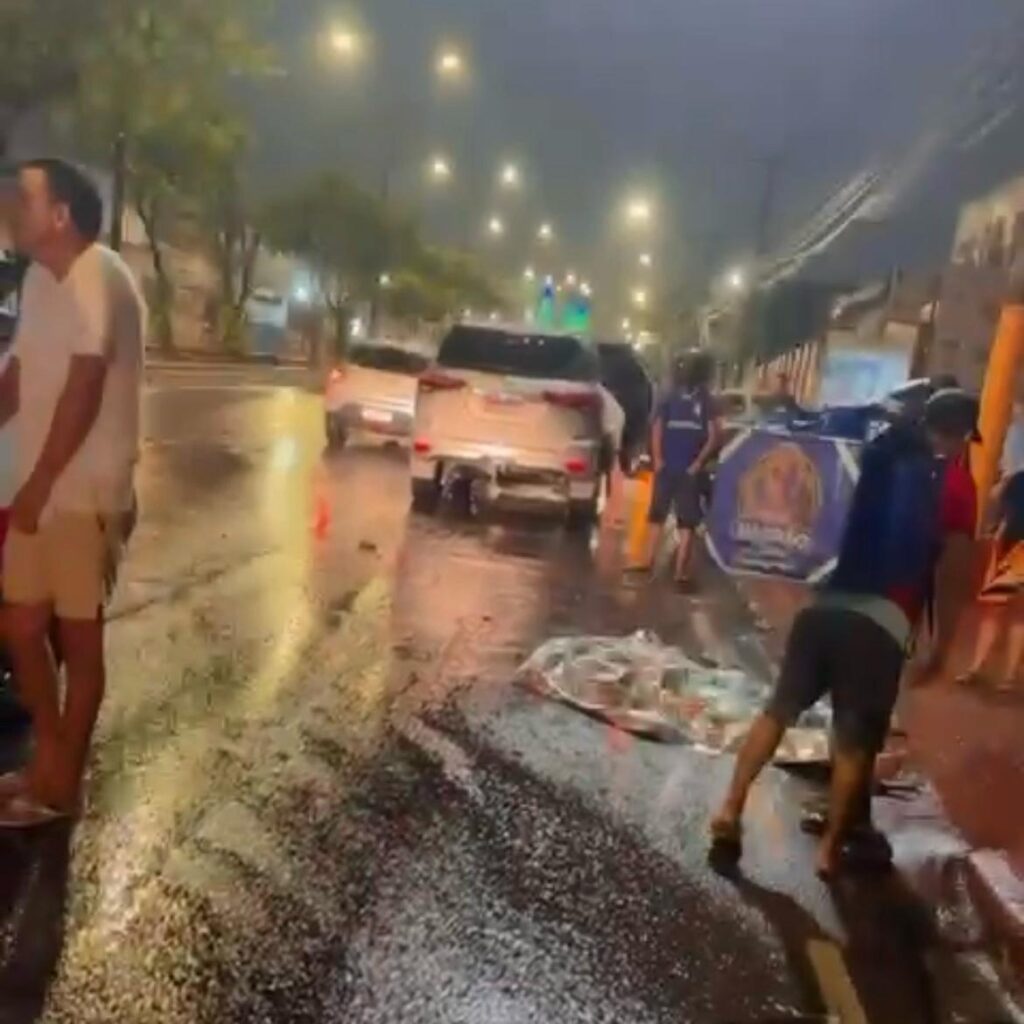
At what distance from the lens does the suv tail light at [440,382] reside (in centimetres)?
1602

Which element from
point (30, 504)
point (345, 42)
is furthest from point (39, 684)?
point (345, 42)

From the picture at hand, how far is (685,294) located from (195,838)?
3517 inches

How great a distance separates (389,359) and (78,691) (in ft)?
59.1

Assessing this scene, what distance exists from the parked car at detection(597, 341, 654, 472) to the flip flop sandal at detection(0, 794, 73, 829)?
16901 mm

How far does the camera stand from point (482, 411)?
15953 millimetres

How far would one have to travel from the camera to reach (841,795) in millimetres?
5961

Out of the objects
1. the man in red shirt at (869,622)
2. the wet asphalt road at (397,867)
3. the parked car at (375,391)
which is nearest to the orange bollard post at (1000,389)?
the wet asphalt road at (397,867)

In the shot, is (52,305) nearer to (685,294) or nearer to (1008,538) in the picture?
(1008,538)

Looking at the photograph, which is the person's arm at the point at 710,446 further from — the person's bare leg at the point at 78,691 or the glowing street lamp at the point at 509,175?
the glowing street lamp at the point at 509,175

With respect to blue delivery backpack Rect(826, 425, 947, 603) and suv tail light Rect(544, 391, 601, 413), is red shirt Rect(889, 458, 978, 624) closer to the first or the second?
blue delivery backpack Rect(826, 425, 947, 603)

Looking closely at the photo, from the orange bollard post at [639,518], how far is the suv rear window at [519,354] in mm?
1416

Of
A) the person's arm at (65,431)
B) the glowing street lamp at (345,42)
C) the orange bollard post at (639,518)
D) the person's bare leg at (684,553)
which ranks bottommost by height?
the orange bollard post at (639,518)

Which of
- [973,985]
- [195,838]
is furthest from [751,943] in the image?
[195,838]

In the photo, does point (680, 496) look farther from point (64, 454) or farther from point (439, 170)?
point (439, 170)
